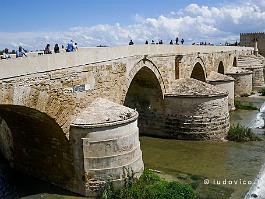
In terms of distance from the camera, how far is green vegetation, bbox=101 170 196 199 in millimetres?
10281

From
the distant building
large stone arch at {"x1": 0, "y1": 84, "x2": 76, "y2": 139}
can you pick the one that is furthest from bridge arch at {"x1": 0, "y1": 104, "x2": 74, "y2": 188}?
the distant building

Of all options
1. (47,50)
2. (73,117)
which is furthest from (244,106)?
(73,117)

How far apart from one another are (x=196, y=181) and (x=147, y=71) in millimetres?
6232

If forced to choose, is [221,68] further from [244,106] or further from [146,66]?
[146,66]

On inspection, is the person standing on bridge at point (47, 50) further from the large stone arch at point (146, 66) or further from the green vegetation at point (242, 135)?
the green vegetation at point (242, 135)

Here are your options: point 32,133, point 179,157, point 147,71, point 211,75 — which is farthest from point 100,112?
point 211,75

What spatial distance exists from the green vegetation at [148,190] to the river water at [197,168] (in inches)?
30.0

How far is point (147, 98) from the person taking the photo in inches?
719

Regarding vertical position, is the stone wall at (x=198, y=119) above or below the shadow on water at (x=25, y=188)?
above

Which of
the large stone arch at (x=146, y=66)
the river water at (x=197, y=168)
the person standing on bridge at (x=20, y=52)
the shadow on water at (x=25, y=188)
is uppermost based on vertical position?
the person standing on bridge at (x=20, y=52)

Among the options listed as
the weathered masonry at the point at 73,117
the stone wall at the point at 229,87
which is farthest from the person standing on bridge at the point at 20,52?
the stone wall at the point at 229,87

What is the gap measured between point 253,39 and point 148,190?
48235mm

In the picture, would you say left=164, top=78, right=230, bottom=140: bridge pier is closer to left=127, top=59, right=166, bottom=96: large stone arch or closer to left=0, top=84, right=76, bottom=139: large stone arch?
left=127, top=59, right=166, bottom=96: large stone arch

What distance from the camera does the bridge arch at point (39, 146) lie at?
10.7 metres
